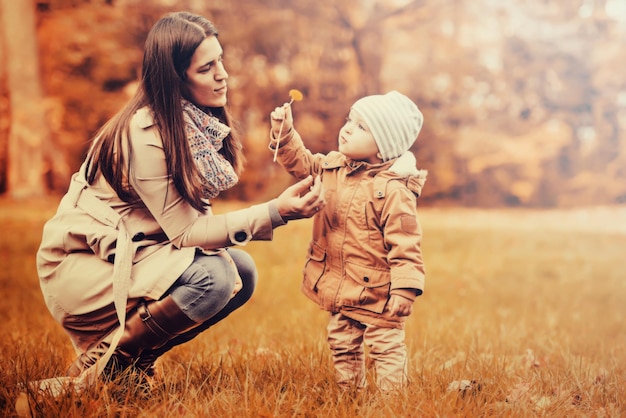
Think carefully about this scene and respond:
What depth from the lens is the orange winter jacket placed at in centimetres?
171

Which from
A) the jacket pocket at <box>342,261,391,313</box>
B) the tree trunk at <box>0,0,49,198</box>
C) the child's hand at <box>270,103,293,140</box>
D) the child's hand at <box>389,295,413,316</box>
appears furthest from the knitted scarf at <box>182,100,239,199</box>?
the tree trunk at <box>0,0,49,198</box>

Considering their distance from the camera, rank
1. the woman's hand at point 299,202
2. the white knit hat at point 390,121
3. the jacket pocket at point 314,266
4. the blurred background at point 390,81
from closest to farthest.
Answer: the woman's hand at point 299,202, the white knit hat at point 390,121, the jacket pocket at point 314,266, the blurred background at point 390,81

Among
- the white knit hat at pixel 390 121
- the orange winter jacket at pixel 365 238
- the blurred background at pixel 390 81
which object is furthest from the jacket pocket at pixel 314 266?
the blurred background at pixel 390 81

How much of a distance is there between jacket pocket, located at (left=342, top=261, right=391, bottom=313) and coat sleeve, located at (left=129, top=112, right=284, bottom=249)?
27 centimetres

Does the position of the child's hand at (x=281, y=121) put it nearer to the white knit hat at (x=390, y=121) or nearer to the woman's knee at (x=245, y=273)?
the white knit hat at (x=390, y=121)

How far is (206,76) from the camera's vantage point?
1725 mm

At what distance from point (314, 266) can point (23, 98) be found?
3.96m

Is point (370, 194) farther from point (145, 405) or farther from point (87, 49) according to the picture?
point (87, 49)

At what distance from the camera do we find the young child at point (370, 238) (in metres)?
1.72

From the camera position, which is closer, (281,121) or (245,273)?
(281,121)

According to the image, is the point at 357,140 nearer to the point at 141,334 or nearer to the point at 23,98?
the point at 141,334

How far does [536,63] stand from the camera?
5609 millimetres

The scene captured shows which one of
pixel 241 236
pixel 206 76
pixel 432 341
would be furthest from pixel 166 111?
pixel 432 341

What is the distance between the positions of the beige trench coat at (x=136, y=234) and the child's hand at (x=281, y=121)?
0.76 feet
